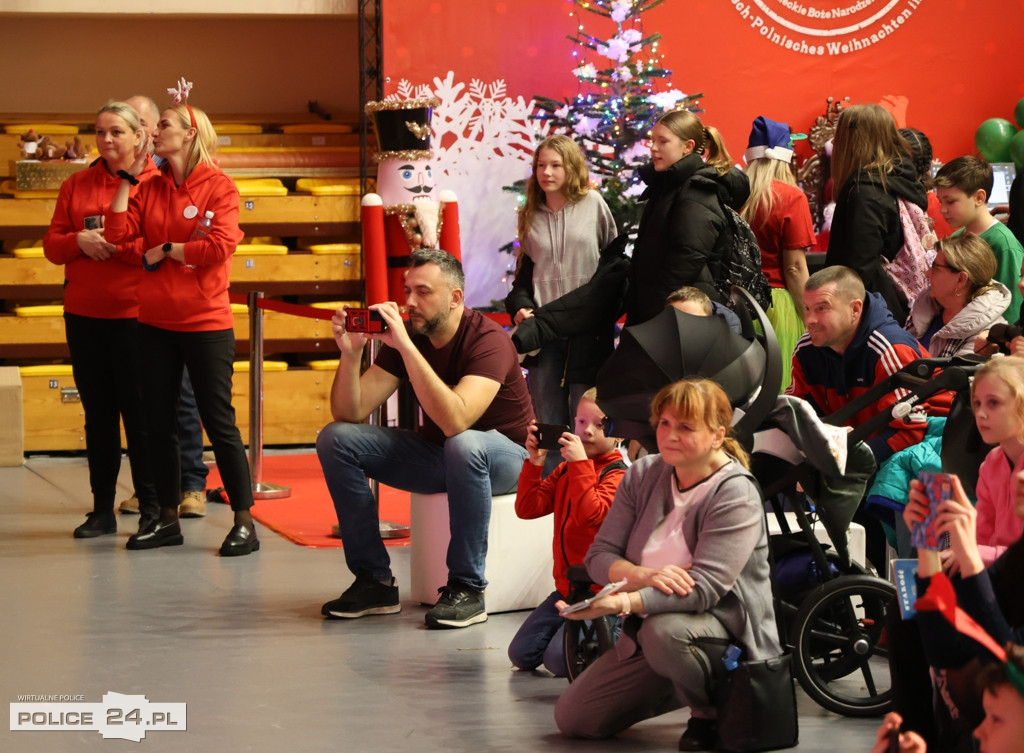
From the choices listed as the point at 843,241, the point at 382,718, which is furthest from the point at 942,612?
the point at 843,241

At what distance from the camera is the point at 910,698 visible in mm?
2711

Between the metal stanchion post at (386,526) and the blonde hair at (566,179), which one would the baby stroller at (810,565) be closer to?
the blonde hair at (566,179)

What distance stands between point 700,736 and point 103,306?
136 inches

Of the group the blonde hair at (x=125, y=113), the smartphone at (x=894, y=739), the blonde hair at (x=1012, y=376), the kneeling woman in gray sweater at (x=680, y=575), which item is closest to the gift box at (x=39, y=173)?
the blonde hair at (x=125, y=113)

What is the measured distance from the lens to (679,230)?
16.2 ft

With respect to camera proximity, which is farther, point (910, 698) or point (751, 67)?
point (751, 67)

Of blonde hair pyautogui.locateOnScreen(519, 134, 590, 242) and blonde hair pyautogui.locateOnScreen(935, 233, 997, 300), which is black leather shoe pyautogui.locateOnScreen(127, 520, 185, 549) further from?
blonde hair pyautogui.locateOnScreen(935, 233, 997, 300)

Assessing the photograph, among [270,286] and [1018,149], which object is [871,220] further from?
[270,286]

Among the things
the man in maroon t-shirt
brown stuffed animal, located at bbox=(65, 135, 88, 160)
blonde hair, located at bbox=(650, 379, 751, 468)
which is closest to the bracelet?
blonde hair, located at bbox=(650, 379, 751, 468)

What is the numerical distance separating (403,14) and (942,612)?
6887 mm

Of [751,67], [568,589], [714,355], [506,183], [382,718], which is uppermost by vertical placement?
[751,67]

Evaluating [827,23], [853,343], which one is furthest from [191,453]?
[827,23]

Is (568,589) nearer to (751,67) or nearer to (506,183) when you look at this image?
(506,183)

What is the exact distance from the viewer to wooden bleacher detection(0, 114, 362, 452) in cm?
842
